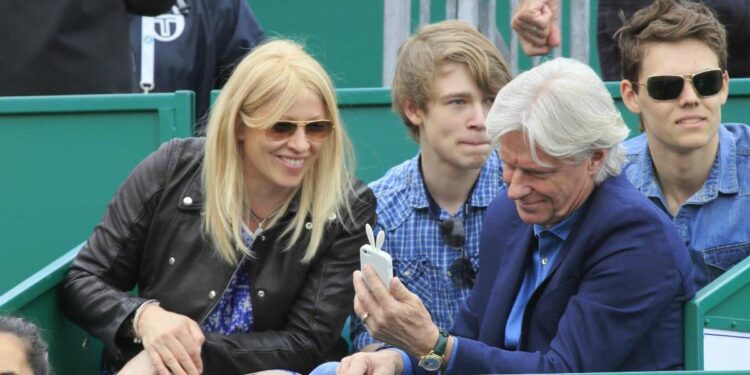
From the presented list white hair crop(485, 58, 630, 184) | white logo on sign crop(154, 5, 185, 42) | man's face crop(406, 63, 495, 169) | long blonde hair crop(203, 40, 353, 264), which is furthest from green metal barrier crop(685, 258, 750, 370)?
white logo on sign crop(154, 5, 185, 42)

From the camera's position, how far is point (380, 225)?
4.66 m

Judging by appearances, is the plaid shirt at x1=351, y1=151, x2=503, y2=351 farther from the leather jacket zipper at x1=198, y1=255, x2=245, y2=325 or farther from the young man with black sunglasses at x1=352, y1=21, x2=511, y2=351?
the leather jacket zipper at x1=198, y1=255, x2=245, y2=325

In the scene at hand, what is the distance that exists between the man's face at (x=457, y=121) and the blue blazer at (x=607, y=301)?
33.5 inches

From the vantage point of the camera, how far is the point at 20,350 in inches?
128

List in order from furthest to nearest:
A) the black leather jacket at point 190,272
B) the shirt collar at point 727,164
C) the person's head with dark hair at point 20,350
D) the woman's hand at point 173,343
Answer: the shirt collar at point 727,164, the black leather jacket at point 190,272, the woman's hand at point 173,343, the person's head with dark hair at point 20,350

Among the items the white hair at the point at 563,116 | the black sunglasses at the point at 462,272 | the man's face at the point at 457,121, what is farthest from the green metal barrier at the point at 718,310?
the man's face at the point at 457,121

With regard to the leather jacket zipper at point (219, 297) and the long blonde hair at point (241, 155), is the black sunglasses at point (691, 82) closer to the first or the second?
the long blonde hair at point (241, 155)

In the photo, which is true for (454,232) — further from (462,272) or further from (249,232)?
(249,232)

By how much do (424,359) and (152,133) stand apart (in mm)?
1812

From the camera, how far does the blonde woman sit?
4277 mm

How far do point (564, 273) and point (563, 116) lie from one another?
1.22ft

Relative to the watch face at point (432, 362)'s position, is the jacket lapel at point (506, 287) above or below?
above

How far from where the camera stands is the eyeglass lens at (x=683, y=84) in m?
4.39

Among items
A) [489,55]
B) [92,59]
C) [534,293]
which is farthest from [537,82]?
[92,59]
